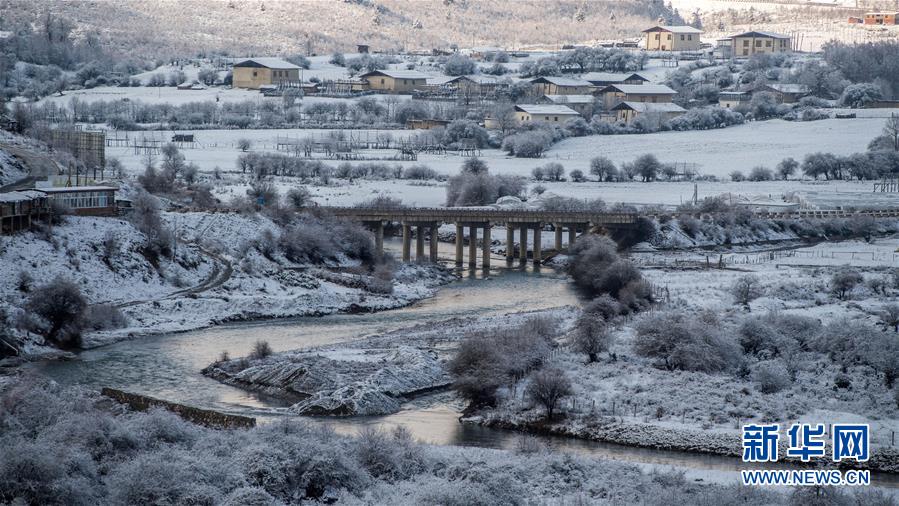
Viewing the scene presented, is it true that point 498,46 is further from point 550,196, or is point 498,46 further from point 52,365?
point 52,365

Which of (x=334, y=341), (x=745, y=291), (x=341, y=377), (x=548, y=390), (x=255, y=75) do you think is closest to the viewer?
(x=548, y=390)

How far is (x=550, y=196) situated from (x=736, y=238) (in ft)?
31.4

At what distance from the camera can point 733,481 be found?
2992cm

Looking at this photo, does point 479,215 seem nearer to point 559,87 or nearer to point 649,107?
point 649,107

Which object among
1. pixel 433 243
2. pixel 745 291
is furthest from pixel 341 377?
pixel 433 243

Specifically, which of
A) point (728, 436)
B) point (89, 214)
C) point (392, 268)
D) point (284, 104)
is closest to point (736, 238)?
point (392, 268)

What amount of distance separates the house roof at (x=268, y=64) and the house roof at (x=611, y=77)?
2533 cm

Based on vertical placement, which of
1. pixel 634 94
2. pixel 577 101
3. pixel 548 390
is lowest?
pixel 548 390

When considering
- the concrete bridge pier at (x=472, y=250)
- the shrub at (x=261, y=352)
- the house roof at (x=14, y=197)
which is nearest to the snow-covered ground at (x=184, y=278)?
the house roof at (x=14, y=197)

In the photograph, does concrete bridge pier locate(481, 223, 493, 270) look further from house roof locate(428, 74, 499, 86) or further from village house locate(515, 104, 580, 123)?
house roof locate(428, 74, 499, 86)

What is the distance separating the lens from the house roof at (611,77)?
124m

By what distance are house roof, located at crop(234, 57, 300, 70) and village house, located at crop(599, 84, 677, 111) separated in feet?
87.9

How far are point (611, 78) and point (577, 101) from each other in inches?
518

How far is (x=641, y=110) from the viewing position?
362 ft
